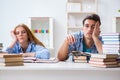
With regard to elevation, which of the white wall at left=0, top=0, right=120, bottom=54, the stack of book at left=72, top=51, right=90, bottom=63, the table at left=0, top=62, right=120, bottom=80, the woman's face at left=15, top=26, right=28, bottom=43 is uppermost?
the white wall at left=0, top=0, right=120, bottom=54

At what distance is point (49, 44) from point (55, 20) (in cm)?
53

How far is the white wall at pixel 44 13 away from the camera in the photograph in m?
5.06

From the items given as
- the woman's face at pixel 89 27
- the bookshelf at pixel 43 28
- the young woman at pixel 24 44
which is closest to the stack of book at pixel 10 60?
the young woman at pixel 24 44

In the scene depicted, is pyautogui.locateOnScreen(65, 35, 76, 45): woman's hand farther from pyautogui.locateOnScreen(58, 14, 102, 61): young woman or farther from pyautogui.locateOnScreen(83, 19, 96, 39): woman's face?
pyautogui.locateOnScreen(83, 19, 96, 39): woman's face

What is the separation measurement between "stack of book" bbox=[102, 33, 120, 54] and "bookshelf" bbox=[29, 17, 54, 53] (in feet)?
9.27

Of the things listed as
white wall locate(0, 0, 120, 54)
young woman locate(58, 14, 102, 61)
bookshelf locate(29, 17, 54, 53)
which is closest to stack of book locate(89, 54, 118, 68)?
young woman locate(58, 14, 102, 61)

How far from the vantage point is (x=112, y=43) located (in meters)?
2.07

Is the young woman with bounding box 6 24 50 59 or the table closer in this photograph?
the table

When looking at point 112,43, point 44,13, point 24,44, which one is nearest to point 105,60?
point 112,43

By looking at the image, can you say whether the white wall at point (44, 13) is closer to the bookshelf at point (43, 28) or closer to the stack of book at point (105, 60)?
the bookshelf at point (43, 28)

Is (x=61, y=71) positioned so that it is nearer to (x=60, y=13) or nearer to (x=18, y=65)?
(x=18, y=65)

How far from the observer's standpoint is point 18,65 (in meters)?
1.95

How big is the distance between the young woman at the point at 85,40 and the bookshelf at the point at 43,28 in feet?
6.91

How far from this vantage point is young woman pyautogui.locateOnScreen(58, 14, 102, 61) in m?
2.69
